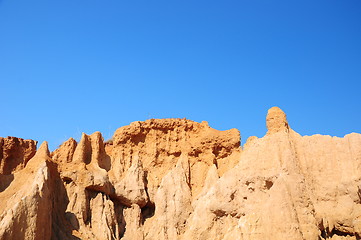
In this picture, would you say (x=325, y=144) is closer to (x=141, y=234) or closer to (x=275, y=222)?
(x=275, y=222)

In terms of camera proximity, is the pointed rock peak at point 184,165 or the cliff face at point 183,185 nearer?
the cliff face at point 183,185

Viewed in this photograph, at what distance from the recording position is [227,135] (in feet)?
109

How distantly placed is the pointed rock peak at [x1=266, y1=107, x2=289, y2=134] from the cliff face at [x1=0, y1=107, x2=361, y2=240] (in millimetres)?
54

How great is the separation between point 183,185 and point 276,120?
9.23 meters

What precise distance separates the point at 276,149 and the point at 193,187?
31.1 feet

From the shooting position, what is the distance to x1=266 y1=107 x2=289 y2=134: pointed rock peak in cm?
2573

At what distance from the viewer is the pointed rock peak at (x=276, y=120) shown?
84.4ft

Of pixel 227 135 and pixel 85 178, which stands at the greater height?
pixel 227 135

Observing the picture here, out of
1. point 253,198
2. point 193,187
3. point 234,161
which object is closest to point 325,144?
point 253,198

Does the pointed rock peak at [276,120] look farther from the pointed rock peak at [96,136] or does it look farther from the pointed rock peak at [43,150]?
the pointed rock peak at [43,150]

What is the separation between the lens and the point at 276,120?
25.8 m

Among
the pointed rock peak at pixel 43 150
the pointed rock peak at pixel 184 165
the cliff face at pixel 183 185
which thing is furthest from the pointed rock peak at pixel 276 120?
the pointed rock peak at pixel 43 150

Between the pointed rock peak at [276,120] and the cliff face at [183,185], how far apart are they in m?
0.05

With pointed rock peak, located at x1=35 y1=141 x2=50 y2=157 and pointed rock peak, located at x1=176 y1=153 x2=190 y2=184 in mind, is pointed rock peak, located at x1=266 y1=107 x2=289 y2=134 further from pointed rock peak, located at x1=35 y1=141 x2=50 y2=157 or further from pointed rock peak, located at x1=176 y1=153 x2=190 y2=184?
pointed rock peak, located at x1=35 y1=141 x2=50 y2=157
